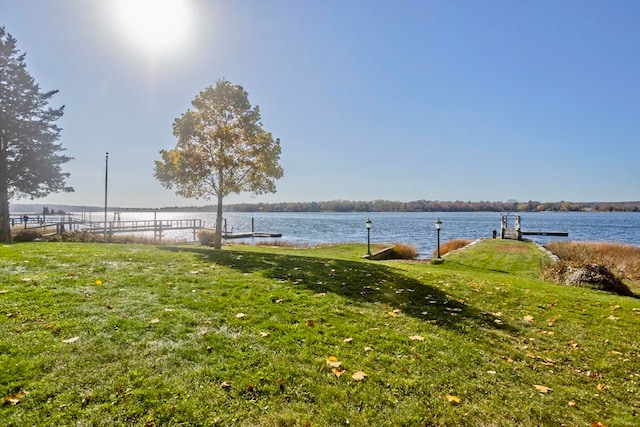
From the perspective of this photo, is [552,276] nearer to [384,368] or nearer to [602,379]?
[602,379]

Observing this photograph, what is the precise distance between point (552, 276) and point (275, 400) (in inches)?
572

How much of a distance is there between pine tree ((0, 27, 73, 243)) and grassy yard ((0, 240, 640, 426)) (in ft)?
71.6

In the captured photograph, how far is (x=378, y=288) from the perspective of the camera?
8234mm

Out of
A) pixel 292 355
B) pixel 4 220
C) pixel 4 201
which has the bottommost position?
pixel 292 355

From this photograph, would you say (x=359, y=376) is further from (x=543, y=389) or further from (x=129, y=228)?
(x=129, y=228)

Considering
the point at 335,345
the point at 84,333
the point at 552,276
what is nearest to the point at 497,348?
the point at 335,345

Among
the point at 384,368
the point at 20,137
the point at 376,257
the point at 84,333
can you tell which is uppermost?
the point at 20,137

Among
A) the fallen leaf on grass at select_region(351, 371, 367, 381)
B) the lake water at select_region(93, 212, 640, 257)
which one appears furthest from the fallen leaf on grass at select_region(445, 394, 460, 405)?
the lake water at select_region(93, 212, 640, 257)

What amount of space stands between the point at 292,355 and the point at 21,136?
29.4 meters

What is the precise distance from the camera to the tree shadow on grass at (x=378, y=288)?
20.9ft

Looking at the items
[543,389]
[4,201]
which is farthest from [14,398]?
[4,201]

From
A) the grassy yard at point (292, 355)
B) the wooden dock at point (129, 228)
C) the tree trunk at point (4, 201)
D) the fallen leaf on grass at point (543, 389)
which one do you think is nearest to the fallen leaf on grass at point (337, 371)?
the grassy yard at point (292, 355)

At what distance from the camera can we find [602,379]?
14.2ft

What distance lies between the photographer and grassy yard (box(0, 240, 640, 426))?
3.19 meters
